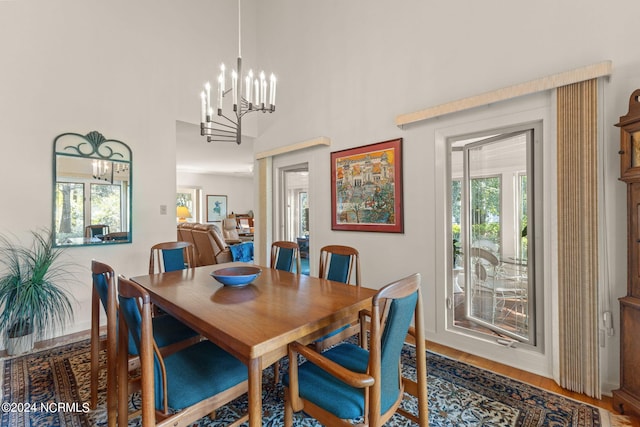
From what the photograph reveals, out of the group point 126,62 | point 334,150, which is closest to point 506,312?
point 334,150

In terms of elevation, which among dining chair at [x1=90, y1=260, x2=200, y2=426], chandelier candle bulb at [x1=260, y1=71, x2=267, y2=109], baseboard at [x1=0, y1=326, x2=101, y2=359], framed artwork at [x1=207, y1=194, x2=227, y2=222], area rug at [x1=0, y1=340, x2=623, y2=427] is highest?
chandelier candle bulb at [x1=260, y1=71, x2=267, y2=109]

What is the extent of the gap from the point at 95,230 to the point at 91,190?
1.39 ft

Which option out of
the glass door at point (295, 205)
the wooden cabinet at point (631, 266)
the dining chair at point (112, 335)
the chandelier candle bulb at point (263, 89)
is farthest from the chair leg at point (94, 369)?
the wooden cabinet at point (631, 266)

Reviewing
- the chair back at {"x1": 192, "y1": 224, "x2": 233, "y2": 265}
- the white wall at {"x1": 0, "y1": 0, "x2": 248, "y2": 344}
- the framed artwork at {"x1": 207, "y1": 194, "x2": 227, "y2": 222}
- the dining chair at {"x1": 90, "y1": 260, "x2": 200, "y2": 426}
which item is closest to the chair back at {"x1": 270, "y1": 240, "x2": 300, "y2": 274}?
the dining chair at {"x1": 90, "y1": 260, "x2": 200, "y2": 426}

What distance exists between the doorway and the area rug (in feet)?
8.18

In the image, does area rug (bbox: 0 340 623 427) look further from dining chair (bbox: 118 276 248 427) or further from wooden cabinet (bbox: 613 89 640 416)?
dining chair (bbox: 118 276 248 427)

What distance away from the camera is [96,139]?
3242mm

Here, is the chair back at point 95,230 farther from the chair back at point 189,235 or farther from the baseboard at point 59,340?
the chair back at point 189,235

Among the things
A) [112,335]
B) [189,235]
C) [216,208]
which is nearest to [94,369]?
[112,335]

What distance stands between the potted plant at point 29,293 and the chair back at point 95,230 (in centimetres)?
29

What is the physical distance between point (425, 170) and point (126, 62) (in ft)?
11.4

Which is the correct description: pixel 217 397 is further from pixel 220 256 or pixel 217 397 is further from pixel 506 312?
pixel 220 256

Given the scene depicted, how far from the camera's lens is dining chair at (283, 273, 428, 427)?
1.11 m

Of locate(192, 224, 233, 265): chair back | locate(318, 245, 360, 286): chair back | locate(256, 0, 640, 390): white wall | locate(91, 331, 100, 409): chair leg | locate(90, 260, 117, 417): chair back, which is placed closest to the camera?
locate(90, 260, 117, 417): chair back
